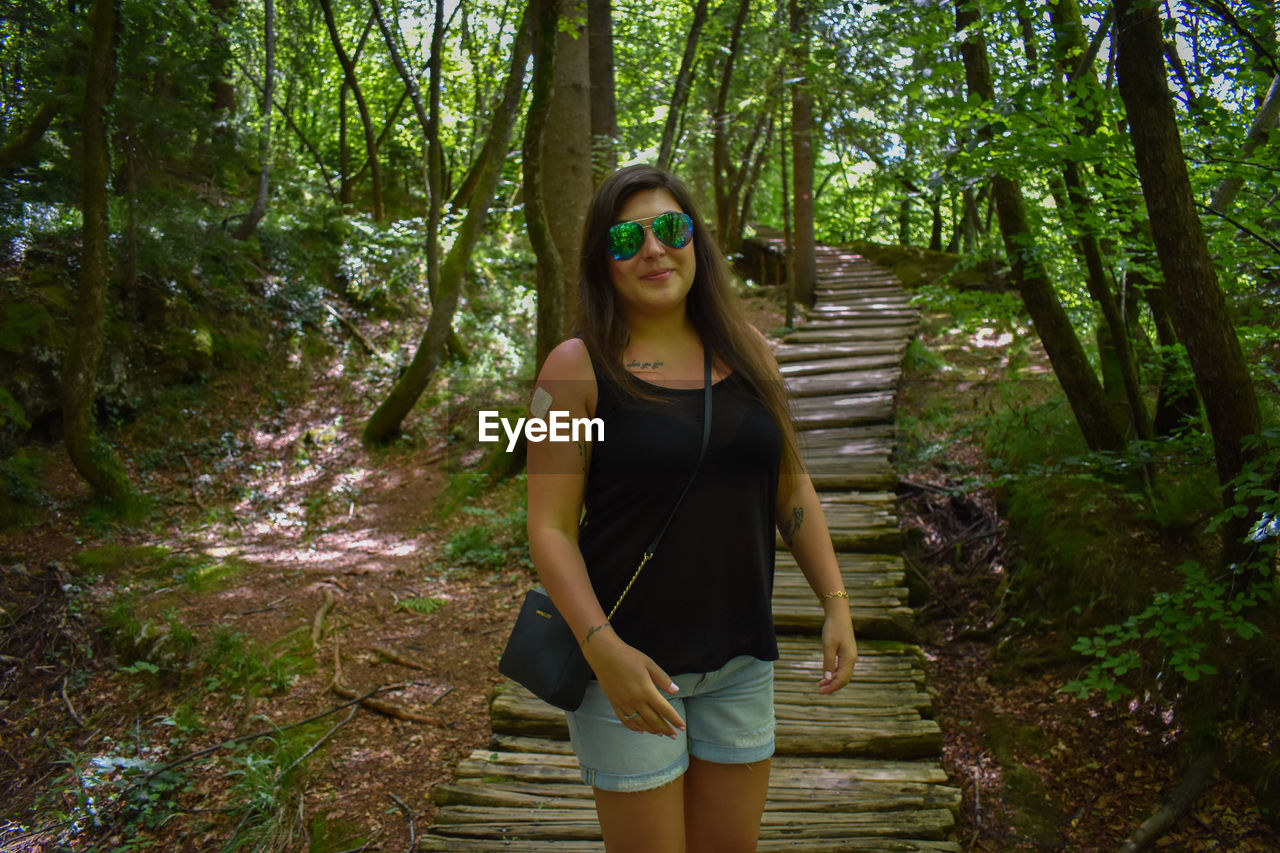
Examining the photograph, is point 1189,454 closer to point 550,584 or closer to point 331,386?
point 550,584

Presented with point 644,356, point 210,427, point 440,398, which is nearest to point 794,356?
point 440,398

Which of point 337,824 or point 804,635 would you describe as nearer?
point 337,824

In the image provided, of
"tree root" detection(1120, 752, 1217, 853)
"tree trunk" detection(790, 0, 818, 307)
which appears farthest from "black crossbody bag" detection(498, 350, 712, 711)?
"tree trunk" detection(790, 0, 818, 307)

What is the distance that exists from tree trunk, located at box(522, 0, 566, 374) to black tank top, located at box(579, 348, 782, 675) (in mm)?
4273

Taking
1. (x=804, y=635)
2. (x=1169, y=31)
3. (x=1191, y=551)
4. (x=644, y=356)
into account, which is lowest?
(x=804, y=635)

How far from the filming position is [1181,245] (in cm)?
310

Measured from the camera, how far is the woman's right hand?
1.58 metres

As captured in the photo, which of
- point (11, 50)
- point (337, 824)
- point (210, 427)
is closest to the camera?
point (337, 824)

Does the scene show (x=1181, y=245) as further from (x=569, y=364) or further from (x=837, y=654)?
(x=569, y=364)

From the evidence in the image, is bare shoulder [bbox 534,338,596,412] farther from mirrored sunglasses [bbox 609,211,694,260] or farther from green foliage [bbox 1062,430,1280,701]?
green foliage [bbox 1062,430,1280,701]

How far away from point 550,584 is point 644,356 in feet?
1.89

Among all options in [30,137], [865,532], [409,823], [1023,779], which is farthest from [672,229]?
[30,137]

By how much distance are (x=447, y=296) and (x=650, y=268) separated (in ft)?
22.5

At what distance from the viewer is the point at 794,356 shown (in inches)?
356
